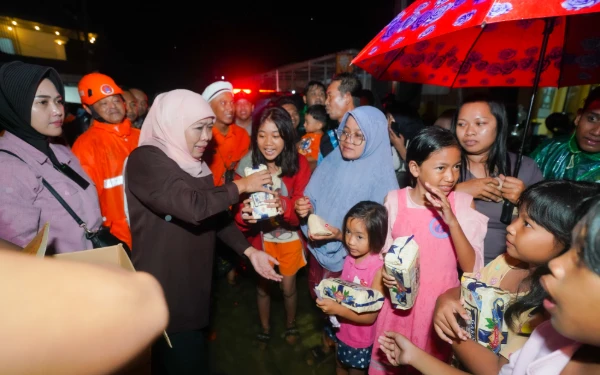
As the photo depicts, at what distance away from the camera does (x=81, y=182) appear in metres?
2.16

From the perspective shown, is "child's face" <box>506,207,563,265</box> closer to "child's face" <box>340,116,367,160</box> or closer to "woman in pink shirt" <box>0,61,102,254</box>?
"child's face" <box>340,116,367,160</box>

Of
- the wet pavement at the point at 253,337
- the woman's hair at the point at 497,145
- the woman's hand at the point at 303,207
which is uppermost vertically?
the woman's hair at the point at 497,145

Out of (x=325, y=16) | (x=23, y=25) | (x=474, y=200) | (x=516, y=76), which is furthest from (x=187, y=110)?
(x=23, y=25)

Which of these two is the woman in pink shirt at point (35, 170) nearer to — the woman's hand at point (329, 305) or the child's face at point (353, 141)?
the woman's hand at point (329, 305)

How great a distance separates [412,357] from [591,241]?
0.96m

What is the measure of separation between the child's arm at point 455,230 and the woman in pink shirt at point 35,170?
2261 millimetres

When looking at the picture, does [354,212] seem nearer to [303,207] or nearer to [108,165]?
[303,207]

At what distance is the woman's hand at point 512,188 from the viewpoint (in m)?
1.91

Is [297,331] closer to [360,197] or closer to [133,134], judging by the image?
[360,197]

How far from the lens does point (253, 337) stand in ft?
11.0

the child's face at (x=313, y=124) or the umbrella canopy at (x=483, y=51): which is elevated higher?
the umbrella canopy at (x=483, y=51)

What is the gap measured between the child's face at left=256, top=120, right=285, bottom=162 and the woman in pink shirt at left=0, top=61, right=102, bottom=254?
56.1 inches


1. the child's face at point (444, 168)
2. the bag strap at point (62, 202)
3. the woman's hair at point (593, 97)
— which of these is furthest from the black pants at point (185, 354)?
the woman's hair at point (593, 97)

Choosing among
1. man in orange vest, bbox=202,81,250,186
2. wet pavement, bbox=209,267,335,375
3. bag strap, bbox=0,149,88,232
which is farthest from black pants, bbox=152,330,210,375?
man in orange vest, bbox=202,81,250,186
